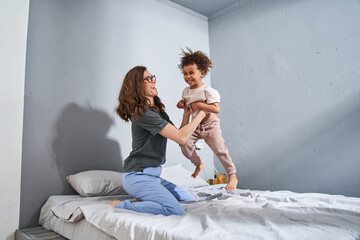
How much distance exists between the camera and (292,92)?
2963 mm

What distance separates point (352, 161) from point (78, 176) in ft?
8.07

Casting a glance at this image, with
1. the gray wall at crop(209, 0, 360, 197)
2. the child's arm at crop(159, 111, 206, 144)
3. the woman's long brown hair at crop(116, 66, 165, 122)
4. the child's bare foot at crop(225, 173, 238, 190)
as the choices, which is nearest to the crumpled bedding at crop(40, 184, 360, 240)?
the child's bare foot at crop(225, 173, 238, 190)

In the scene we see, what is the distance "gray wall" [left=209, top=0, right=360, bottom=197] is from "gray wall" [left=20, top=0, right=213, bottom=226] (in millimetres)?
969

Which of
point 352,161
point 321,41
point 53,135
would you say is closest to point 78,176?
point 53,135

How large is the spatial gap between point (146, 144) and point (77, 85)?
1.07 meters

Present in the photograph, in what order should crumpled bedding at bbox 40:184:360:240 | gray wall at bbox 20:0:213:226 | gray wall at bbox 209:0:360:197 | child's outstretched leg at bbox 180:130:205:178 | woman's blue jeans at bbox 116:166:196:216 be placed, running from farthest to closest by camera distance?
gray wall at bbox 209:0:360:197 → gray wall at bbox 20:0:213:226 → child's outstretched leg at bbox 180:130:205:178 → woman's blue jeans at bbox 116:166:196:216 → crumpled bedding at bbox 40:184:360:240

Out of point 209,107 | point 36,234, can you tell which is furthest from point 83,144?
point 209,107

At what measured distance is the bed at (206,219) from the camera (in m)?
1.06

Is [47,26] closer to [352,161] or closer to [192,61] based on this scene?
[192,61]

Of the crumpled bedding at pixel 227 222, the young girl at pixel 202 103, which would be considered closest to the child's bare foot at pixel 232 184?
the young girl at pixel 202 103

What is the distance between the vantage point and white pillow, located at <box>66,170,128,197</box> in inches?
78.9

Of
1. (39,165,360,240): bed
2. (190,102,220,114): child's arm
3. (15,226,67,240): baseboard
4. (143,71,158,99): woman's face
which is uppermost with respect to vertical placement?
(143,71,158,99): woman's face

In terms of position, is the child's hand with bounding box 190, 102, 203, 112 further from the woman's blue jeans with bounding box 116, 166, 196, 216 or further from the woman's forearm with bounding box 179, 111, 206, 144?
the woman's blue jeans with bounding box 116, 166, 196, 216

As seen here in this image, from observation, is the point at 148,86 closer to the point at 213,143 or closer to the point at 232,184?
the point at 213,143
